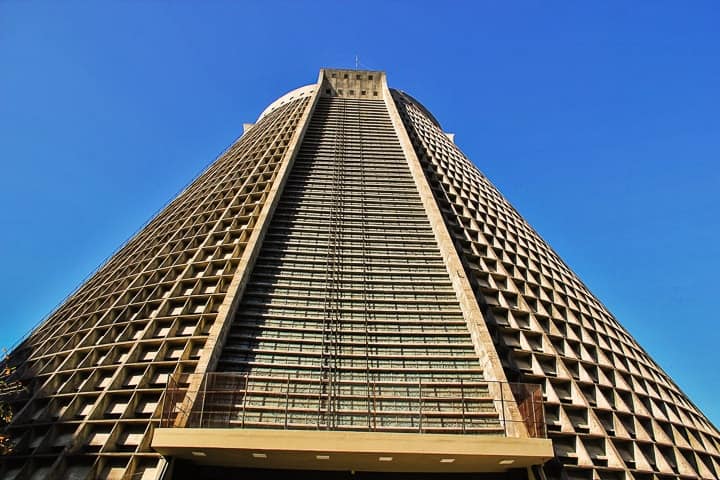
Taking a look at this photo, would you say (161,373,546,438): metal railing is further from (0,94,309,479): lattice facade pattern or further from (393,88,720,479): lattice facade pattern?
(393,88,720,479): lattice facade pattern

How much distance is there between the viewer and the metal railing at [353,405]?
37.9ft

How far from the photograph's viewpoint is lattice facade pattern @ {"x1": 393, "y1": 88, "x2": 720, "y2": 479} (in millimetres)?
13188

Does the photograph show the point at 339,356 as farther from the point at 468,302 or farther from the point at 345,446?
the point at 468,302

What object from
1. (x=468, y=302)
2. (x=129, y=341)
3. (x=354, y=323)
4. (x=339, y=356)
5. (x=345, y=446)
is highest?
(x=468, y=302)

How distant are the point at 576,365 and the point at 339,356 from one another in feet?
28.0

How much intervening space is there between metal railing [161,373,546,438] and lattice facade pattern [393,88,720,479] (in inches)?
75.2

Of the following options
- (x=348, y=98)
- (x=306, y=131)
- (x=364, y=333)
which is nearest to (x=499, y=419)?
(x=364, y=333)

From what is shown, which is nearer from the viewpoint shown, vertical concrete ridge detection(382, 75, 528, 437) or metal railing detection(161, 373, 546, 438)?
metal railing detection(161, 373, 546, 438)

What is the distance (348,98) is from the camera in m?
36.7

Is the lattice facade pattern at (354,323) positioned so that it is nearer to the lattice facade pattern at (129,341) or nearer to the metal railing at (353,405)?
the metal railing at (353,405)

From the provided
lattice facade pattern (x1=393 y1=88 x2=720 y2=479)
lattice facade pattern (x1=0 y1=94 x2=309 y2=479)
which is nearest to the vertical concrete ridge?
lattice facade pattern (x1=393 y1=88 x2=720 y2=479)

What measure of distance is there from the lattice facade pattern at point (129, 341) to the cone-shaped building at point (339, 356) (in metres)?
0.07

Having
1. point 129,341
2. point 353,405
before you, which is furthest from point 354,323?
point 129,341

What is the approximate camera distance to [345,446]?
10117 millimetres
